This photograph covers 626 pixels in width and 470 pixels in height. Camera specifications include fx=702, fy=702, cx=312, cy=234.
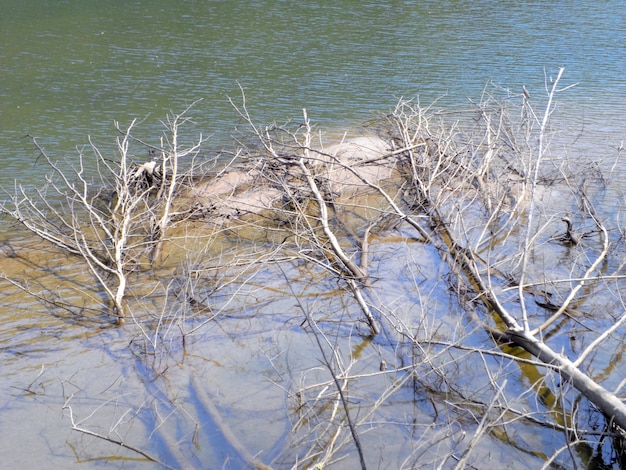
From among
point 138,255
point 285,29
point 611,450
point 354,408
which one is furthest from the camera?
point 285,29

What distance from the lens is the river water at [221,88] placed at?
16.4 feet

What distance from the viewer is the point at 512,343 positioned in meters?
5.32

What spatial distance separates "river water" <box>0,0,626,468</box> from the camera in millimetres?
5008

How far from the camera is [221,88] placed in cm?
1232

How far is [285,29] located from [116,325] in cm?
1204

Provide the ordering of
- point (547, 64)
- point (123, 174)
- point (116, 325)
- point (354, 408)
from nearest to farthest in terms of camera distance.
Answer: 1. point (354, 408)
2. point (116, 325)
3. point (123, 174)
4. point (547, 64)

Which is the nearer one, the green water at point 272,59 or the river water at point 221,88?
the river water at point 221,88

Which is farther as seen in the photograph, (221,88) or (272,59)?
(272,59)

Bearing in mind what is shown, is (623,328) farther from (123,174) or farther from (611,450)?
(123,174)

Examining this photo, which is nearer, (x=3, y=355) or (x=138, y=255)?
(x=3, y=355)

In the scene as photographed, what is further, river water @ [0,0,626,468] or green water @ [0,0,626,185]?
green water @ [0,0,626,185]

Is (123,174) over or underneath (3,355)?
over

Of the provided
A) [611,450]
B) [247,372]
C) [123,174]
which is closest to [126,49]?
[123,174]

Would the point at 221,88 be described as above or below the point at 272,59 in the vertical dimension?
below
